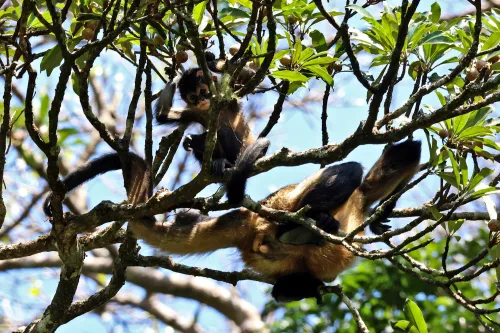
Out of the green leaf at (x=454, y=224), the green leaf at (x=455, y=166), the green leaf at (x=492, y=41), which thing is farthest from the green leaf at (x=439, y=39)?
the green leaf at (x=454, y=224)

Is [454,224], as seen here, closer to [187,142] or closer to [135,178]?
[135,178]

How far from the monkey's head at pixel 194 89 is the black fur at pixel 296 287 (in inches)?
67.4

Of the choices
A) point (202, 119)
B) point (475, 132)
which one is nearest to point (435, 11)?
point (475, 132)

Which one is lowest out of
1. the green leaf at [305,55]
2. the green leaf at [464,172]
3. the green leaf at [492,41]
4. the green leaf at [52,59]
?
the green leaf at [464,172]

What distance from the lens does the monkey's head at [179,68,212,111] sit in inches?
251

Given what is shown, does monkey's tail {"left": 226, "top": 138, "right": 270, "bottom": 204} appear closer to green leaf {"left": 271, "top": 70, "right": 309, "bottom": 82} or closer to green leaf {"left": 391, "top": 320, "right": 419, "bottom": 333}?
green leaf {"left": 271, "top": 70, "right": 309, "bottom": 82}

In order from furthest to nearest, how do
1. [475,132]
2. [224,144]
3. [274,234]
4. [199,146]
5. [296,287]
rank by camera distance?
[199,146] < [224,144] < [296,287] < [274,234] < [475,132]

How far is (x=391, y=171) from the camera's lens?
5.66 meters

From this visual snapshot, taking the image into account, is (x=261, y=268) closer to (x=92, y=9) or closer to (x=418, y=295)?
(x=92, y=9)

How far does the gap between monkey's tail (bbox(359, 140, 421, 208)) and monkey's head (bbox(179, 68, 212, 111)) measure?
5.30 feet

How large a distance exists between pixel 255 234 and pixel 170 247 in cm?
69

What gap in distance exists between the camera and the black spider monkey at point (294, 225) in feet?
17.4

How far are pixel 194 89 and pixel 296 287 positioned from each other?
2012 mm

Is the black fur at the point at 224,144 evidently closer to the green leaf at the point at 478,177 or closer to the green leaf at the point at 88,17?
the green leaf at the point at 88,17
